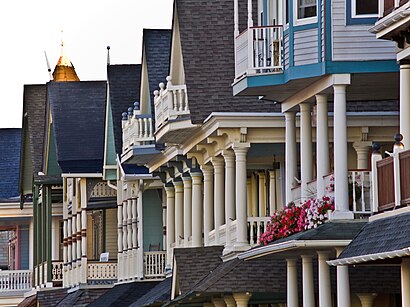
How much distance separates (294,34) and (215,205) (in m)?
9.87

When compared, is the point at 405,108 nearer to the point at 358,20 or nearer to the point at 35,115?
the point at 358,20

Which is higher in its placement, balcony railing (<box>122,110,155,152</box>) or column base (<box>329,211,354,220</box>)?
balcony railing (<box>122,110,155,152</box>)

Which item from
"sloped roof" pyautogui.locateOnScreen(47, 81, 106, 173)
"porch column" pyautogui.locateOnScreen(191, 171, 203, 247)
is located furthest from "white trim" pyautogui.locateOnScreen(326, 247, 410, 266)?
"sloped roof" pyautogui.locateOnScreen(47, 81, 106, 173)

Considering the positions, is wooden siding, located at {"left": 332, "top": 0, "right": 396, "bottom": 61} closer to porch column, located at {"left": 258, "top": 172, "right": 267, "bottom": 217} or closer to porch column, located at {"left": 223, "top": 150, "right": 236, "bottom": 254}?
porch column, located at {"left": 223, "top": 150, "right": 236, "bottom": 254}

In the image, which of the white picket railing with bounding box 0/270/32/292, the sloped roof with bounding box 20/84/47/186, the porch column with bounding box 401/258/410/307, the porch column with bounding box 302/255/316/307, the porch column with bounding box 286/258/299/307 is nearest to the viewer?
the porch column with bounding box 401/258/410/307

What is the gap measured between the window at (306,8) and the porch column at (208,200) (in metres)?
11.1

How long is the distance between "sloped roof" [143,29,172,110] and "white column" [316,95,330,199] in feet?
59.1

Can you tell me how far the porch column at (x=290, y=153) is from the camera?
38469mm

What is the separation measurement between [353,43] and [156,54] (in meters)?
20.2

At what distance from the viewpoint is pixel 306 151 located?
37250 mm

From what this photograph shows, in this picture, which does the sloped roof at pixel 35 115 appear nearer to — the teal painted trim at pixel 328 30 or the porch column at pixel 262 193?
the porch column at pixel 262 193

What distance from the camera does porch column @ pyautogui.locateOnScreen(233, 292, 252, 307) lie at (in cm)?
4069

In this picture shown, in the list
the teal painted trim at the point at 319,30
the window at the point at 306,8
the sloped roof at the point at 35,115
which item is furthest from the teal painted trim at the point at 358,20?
the sloped roof at the point at 35,115

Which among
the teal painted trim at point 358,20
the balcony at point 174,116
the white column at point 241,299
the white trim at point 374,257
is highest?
the teal painted trim at point 358,20
